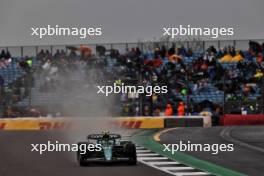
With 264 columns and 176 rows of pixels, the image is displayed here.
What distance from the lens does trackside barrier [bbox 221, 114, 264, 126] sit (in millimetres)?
35344

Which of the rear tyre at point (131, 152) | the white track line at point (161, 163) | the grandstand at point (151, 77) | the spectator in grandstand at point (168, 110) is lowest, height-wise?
the white track line at point (161, 163)

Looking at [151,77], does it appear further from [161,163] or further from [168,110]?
[161,163]

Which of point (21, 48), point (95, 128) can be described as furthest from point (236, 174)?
point (21, 48)

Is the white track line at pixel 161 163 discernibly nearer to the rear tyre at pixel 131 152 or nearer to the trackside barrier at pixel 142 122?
the rear tyre at pixel 131 152

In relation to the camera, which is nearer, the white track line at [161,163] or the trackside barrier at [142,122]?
the white track line at [161,163]

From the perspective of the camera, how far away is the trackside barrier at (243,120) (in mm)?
35344

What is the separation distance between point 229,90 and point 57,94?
8.90 meters

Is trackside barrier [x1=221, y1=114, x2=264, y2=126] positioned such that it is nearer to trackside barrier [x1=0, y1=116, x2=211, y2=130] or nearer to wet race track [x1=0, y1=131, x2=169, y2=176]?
trackside barrier [x1=0, y1=116, x2=211, y2=130]

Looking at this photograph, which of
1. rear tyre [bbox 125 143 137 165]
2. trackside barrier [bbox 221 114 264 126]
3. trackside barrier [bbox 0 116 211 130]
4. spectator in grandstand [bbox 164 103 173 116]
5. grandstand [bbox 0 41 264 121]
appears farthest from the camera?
trackside barrier [bbox 221 114 264 126]

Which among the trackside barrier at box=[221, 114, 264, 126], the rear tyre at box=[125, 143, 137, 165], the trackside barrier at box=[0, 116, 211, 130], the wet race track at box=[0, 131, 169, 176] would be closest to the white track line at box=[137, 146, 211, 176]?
the wet race track at box=[0, 131, 169, 176]

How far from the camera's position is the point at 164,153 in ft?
60.6

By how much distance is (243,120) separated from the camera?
116ft

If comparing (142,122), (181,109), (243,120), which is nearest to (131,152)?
(142,122)

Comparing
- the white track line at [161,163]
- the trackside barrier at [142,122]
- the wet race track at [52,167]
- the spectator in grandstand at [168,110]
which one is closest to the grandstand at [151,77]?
the spectator in grandstand at [168,110]
